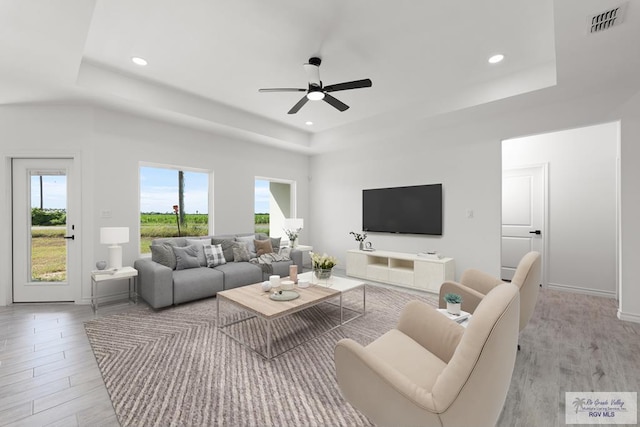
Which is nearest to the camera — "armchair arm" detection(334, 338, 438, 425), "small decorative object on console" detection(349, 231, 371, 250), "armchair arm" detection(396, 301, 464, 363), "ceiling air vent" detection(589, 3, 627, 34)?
"armchair arm" detection(334, 338, 438, 425)

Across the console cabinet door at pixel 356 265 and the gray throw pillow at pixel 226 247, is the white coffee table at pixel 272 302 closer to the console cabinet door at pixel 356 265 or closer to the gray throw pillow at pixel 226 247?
the gray throw pillow at pixel 226 247

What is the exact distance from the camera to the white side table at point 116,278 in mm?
3393

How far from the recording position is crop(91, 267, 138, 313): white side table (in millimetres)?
3393

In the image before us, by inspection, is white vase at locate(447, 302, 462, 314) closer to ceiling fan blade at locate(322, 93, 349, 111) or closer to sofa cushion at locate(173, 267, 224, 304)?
ceiling fan blade at locate(322, 93, 349, 111)

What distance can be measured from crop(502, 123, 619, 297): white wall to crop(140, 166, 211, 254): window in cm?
573

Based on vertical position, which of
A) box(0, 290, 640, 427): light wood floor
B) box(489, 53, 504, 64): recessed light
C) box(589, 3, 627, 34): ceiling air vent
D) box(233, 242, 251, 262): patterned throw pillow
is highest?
box(489, 53, 504, 64): recessed light

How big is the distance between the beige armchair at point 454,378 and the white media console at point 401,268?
9.39ft

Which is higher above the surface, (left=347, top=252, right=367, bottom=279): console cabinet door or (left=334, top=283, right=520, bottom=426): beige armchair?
(left=334, top=283, right=520, bottom=426): beige armchair

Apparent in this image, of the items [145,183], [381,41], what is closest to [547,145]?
[381,41]

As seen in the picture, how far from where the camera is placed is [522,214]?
15.5 ft

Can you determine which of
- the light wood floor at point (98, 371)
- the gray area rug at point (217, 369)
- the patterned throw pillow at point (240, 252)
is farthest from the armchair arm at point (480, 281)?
the patterned throw pillow at point (240, 252)

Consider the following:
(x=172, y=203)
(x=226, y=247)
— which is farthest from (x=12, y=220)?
(x=226, y=247)

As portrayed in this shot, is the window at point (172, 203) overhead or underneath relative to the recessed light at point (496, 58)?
underneath

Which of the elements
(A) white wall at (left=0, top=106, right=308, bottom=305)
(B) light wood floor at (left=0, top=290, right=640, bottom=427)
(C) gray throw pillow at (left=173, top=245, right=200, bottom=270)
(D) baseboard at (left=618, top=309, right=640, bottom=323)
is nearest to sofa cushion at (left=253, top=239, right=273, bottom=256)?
(C) gray throw pillow at (left=173, top=245, right=200, bottom=270)
